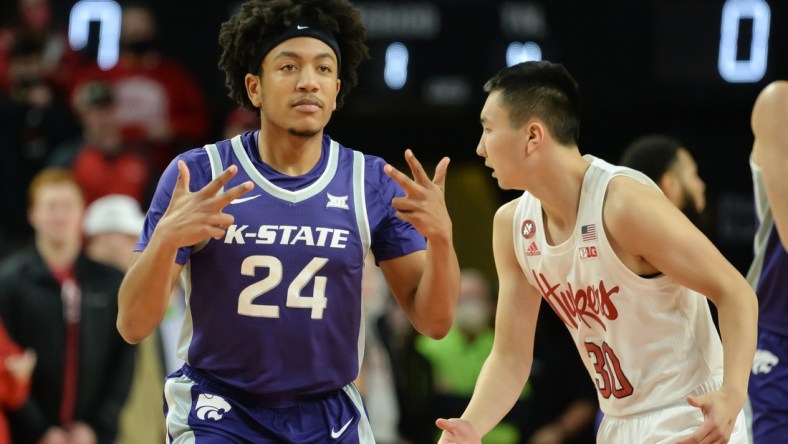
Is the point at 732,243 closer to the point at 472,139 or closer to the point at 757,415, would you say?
the point at 472,139

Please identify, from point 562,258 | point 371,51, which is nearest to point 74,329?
point 371,51

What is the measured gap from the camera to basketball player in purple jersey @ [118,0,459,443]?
452 cm

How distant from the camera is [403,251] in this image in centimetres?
482

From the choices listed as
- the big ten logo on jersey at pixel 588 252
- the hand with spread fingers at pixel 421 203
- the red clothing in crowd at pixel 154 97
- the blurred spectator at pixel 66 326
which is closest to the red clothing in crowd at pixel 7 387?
the blurred spectator at pixel 66 326

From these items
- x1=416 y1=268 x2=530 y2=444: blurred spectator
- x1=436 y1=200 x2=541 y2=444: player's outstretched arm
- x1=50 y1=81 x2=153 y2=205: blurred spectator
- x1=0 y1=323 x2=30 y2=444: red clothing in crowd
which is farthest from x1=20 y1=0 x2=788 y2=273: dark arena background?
x1=436 y1=200 x2=541 y2=444: player's outstretched arm

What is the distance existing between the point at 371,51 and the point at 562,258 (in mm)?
6230

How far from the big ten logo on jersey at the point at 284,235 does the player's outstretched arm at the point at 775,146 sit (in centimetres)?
170

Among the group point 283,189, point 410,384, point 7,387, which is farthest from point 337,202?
point 410,384

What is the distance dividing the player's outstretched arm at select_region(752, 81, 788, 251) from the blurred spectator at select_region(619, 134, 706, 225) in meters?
0.98

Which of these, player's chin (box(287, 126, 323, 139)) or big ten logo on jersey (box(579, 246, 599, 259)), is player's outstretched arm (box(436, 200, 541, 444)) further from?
player's chin (box(287, 126, 323, 139))

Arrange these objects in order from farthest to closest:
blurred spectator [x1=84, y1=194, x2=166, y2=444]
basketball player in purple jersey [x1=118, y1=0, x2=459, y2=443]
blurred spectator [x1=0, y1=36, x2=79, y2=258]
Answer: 1. blurred spectator [x1=0, y1=36, x2=79, y2=258]
2. blurred spectator [x1=84, y1=194, x2=166, y2=444]
3. basketball player in purple jersey [x1=118, y1=0, x2=459, y2=443]

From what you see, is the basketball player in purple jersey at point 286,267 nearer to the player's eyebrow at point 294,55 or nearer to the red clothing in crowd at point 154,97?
the player's eyebrow at point 294,55

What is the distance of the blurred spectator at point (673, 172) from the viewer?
6230 mm

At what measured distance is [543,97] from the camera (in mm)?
4820
